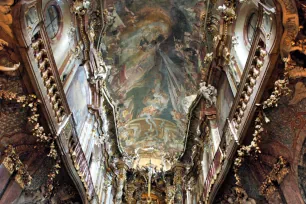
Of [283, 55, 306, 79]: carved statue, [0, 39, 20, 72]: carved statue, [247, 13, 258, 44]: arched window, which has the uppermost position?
[247, 13, 258, 44]: arched window

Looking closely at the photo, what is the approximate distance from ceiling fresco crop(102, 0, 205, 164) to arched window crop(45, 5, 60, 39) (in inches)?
212

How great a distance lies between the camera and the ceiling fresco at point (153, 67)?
54.7 ft

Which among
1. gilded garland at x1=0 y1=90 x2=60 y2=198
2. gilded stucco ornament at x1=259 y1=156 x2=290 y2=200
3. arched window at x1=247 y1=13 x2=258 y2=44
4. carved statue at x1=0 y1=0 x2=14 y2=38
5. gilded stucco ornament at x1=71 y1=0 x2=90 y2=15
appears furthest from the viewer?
gilded stucco ornament at x1=71 y1=0 x2=90 y2=15

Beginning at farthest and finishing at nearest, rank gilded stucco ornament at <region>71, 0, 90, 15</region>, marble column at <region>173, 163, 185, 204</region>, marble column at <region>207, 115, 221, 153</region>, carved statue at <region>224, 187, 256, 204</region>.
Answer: marble column at <region>173, 163, 185, 204</region>
marble column at <region>207, 115, 221, 153</region>
gilded stucco ornament at <region>71, 0, 90, 15</region>
carved statue at <region>224, 187, 256, 204</region>

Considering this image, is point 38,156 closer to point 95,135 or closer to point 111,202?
point 95,135

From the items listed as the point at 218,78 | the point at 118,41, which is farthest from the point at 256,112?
the point at 118,41

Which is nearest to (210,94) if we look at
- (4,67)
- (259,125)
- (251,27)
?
(251,27)

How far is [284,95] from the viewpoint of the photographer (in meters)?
6.90

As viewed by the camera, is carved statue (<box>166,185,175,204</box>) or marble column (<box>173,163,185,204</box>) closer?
marble column (<box>173,163,185,204</box>)

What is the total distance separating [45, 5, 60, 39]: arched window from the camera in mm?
9984

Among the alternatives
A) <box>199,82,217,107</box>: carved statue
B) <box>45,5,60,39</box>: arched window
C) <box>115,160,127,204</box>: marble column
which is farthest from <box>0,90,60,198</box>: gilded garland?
<box>115,160,127,204</box>: marble column

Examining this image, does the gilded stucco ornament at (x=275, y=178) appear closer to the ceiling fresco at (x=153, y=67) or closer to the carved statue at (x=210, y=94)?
the carved statue at (x=210, y=94)

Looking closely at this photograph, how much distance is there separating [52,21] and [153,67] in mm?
9922

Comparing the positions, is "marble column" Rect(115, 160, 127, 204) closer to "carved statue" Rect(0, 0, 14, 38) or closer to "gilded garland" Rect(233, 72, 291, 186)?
"gilded garland" Rect(233, 72, 291, 186)
